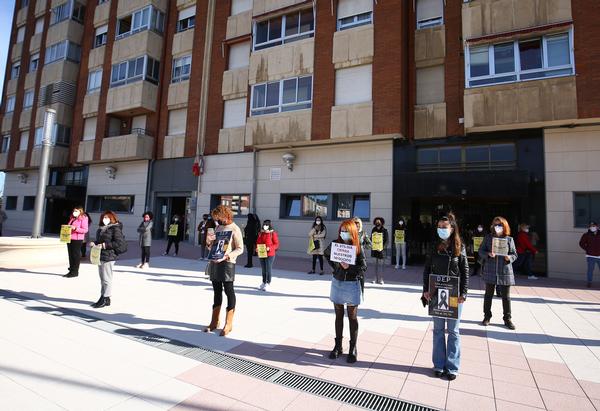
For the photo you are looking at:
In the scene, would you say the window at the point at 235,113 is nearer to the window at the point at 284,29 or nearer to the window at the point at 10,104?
the window at the point at 284,29

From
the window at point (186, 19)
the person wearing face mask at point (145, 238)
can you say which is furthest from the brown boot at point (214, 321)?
the window at point (186, 19)

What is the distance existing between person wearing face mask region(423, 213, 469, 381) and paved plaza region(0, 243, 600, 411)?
20cm

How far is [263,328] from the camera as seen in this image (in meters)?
5.22

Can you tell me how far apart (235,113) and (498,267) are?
14.6 m

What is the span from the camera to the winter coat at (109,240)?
6.04 m

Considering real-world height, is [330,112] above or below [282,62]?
below

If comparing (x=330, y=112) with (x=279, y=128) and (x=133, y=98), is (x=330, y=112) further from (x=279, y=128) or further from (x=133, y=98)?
(x=133, y=98)

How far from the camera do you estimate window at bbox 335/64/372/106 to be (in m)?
13.4

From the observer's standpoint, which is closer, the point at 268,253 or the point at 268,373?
the point at 268,373

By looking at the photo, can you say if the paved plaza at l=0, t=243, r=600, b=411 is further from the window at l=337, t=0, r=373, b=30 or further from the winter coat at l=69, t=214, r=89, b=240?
the window at l=337, t=0, r=373, b=30

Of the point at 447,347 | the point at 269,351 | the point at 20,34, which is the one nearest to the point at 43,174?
the point at 269,351

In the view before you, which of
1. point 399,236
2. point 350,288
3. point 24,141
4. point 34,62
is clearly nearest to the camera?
point 350,288

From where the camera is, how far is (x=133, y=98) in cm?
1914

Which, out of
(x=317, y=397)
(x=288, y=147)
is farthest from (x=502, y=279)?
(x=288, y=147)
